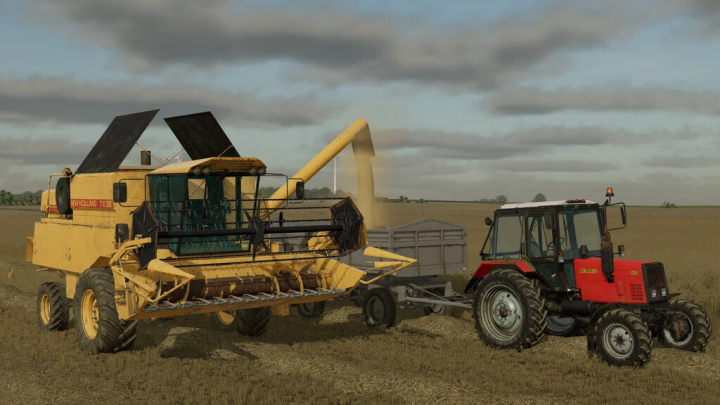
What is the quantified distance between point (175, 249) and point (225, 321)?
2054 millimetres

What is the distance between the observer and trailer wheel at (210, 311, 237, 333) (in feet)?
36.9

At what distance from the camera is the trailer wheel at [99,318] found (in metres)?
9.27

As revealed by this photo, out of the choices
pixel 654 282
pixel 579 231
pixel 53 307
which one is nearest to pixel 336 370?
pixel 579 231

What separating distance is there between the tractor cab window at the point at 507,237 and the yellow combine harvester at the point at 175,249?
4.31ft

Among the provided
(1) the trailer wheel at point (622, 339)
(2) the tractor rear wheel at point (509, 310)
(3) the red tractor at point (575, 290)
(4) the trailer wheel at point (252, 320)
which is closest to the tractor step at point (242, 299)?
(4) the trailer wheel at point (252, 320)

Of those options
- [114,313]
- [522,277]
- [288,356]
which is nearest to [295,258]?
[288,356]

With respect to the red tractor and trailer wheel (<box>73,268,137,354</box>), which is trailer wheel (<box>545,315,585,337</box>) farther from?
trailer wheel (<box>73,268,137,354</box>)

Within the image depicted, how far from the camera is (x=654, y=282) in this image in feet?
29.8

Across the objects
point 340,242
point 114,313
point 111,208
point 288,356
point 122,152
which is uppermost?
point 122,152

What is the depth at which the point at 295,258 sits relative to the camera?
10.2m

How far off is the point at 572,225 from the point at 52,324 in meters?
8.34

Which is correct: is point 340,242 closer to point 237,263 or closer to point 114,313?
point 237,263

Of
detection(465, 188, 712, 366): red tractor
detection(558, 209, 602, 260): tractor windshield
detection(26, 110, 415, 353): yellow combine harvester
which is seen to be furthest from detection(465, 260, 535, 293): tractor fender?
detection(26, 110, 415, 353): yellow combine harvester

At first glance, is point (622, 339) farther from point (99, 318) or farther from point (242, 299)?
point (99, 318)
